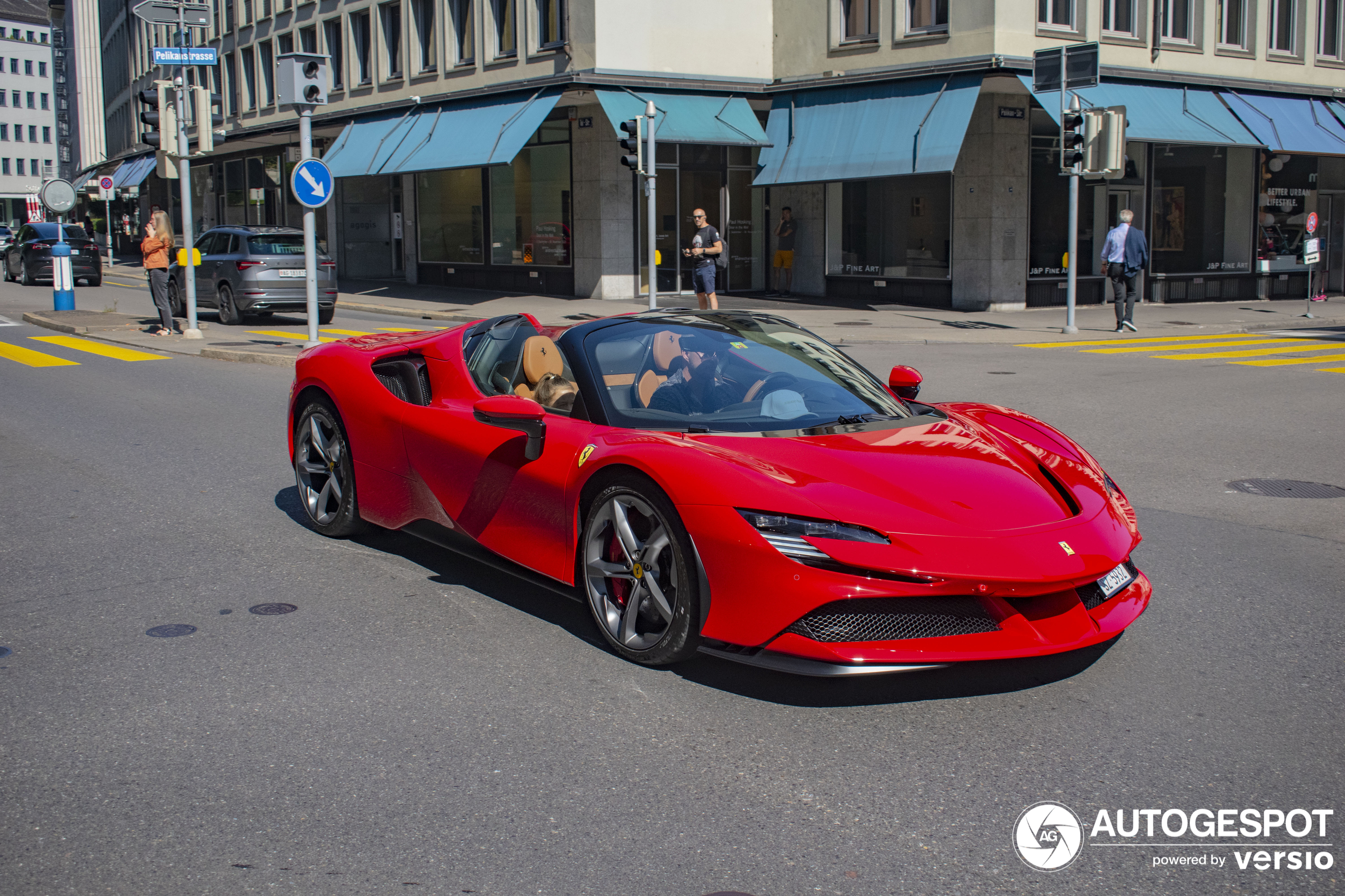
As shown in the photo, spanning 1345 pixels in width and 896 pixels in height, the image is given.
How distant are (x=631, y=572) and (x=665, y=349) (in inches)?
45.1

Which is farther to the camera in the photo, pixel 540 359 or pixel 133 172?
pixel 133 172

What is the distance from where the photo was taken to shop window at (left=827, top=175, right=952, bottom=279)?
27.1m

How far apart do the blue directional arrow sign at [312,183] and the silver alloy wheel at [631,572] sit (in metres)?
11.8

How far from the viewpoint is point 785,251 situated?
3017cm

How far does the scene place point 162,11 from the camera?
1812 centimetres

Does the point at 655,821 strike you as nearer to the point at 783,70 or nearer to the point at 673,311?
the point at 673,311

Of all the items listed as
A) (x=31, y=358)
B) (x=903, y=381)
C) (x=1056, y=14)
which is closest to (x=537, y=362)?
(x=903, y=381)

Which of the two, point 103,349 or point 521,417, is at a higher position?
point 521,417

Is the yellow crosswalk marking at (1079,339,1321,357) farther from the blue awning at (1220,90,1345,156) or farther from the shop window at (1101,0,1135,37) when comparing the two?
the shop window at (1101,0,1135,37)

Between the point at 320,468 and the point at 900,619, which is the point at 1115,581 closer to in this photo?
the point at 900,619

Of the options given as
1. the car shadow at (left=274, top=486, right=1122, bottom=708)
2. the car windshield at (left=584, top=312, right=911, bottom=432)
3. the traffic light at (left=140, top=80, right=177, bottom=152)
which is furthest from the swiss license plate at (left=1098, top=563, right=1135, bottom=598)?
the traffic light at (left=140, top=80, right=177, bottom=152)

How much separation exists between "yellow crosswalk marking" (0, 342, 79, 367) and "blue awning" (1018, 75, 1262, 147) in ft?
60.2

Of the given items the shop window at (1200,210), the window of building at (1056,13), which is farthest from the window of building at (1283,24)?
the window of building at (1056,13)

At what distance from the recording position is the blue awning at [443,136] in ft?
92.4
